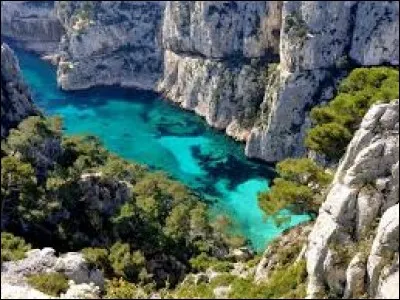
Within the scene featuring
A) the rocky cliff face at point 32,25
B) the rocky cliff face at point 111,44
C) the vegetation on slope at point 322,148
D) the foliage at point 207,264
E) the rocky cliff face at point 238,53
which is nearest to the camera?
the vegetation on slope at point 322,148

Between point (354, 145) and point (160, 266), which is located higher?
point (354, 145)

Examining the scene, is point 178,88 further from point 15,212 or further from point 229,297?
point 229,297

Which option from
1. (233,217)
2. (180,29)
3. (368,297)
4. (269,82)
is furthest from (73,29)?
(368,297)

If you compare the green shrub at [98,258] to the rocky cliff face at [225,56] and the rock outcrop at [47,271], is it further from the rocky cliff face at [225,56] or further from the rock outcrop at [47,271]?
the rocky cliff face at [225,56]

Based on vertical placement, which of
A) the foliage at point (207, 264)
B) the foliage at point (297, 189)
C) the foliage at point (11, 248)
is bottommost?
the foliage at point (207, 264)

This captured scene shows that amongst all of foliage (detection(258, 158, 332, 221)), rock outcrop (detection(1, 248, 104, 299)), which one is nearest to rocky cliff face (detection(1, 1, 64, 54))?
rock outcrop (detection(1, 248, 104, 299))

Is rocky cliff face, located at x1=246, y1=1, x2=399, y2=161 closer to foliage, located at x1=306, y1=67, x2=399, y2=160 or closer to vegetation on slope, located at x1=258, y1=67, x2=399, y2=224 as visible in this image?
foliage, located at x1=306, y1=67, x2=399, y2=160

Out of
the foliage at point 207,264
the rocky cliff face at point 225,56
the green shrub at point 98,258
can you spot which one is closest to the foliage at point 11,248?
the green shrub at point 98,258
